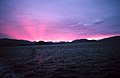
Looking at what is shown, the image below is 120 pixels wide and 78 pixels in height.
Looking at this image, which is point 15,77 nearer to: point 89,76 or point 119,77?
point 89,76

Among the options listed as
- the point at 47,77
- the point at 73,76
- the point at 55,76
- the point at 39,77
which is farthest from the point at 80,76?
the point at 39,77

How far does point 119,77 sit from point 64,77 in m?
8.77

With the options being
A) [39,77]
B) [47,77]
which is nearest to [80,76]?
[47,77]

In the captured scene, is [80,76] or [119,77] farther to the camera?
[80,76]

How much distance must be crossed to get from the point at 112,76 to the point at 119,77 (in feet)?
3.64

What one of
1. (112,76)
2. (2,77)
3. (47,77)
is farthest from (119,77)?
(2,77)

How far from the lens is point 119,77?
60.9 ft

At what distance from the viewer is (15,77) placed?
21.0m

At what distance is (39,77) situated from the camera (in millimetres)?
21312

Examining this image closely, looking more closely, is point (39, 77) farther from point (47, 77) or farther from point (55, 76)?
point (55, 76)

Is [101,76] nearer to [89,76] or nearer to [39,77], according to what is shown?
[89,76]

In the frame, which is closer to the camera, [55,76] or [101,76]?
[101,76]

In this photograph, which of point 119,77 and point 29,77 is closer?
point 119,77

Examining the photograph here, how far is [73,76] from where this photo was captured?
819 inches
